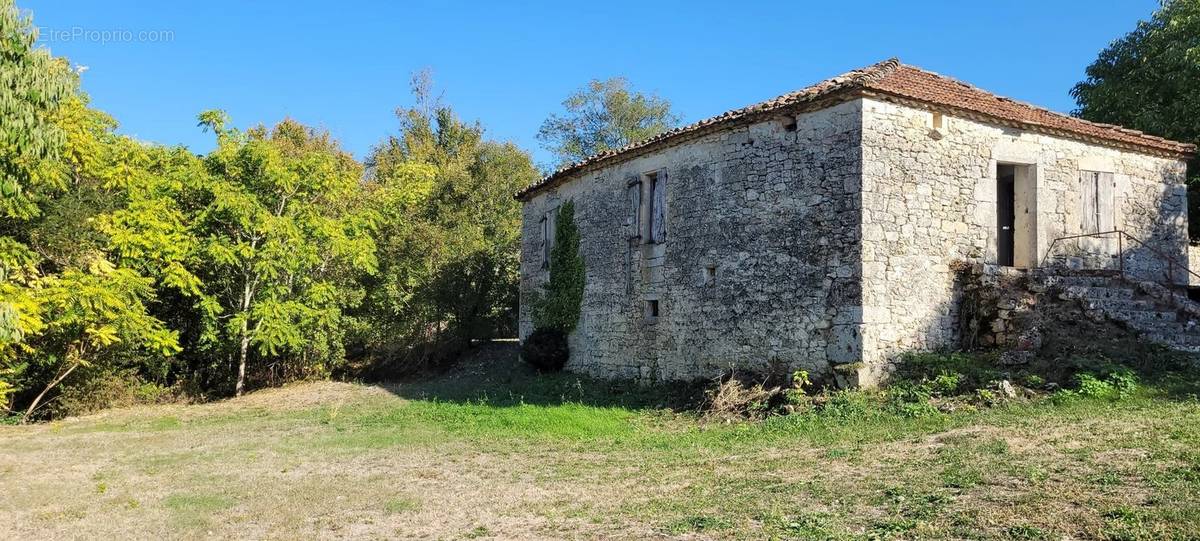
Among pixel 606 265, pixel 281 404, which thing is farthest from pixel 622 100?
pixel 281 404

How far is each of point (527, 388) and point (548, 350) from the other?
128cm

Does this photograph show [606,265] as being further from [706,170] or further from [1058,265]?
[1058,265]

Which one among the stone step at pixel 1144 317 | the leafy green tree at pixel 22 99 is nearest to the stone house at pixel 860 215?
the stone step at pixel 1144 317

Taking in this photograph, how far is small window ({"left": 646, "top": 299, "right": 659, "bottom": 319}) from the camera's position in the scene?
15140mm

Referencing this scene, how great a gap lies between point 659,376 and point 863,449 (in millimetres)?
6391

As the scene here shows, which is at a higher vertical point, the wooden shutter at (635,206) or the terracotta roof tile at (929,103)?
the terracotta roof tile at (929,103)

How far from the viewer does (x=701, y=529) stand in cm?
602

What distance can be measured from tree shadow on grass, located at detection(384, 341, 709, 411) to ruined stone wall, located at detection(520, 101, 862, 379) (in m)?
0.45

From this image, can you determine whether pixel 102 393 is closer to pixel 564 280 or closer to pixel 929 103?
pixel 564 280

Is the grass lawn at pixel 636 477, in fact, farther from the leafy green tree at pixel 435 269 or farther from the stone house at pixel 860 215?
the leafy green tree at pixel 435 269

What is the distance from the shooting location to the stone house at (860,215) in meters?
11.6

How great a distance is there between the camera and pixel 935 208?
1202 centimetres

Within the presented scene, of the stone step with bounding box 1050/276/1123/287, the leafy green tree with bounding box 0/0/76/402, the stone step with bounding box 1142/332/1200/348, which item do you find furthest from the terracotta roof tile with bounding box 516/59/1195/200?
the leafy green tree with bounding box 0/0/76/402

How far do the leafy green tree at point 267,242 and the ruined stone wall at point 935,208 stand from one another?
38.7 ft
